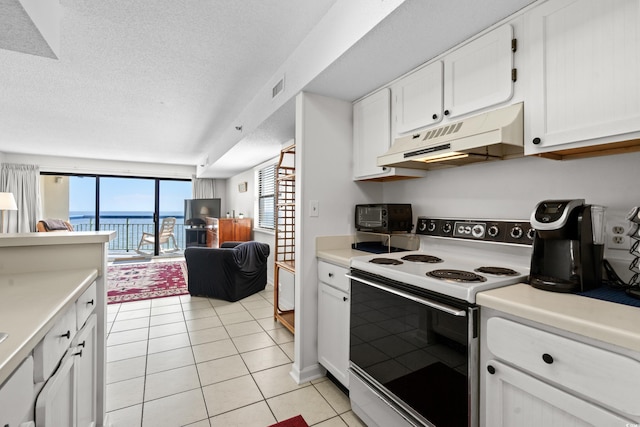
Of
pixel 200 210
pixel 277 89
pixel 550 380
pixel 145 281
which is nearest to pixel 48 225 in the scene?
pixel 145 281

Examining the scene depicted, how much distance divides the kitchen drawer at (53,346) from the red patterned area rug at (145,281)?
3333 millimetres

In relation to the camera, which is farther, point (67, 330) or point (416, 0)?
point (416, 0)

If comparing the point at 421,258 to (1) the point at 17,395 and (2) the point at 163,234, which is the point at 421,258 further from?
→ (2) the point at 163,234

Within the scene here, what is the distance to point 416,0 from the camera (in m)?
1.32

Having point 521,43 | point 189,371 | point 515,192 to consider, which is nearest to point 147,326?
point 189,371

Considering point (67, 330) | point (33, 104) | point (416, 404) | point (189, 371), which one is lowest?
point (189, 371)

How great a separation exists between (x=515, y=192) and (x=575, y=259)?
60 cm

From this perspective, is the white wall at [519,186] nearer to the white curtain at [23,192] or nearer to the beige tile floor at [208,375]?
the beige tile floor at [208,375]

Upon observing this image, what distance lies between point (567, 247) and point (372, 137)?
1387mm

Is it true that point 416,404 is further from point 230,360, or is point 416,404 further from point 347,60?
point 347,60

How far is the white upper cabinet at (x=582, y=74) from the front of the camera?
3.55ft

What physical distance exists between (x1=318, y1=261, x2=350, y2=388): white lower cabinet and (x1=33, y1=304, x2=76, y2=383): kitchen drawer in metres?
Result: 1.37

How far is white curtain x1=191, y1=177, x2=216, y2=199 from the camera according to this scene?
25.4ft

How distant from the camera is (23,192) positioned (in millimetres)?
6078
